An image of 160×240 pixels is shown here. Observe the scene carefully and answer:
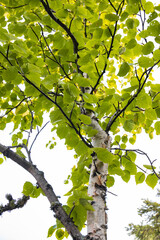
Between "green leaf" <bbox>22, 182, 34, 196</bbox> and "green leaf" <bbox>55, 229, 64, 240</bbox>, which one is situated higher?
"green leaf" <bbox>22, 182, 34, 196</bbox>

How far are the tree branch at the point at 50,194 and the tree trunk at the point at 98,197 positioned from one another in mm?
117

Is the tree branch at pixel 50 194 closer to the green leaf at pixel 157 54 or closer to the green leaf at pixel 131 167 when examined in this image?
the green leaf at pixel 131 167

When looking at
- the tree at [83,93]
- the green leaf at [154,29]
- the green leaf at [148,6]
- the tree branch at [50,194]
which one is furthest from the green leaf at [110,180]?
the green leaf at [148,6]

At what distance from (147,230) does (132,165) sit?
31.3 feet

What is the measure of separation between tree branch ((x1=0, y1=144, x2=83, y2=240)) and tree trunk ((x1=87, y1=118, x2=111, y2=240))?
0.12 m

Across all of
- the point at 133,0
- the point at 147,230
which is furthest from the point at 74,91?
the point at 147,230

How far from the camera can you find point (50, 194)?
1.34m

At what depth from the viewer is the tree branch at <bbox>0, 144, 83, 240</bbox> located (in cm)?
119

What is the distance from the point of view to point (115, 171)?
1288 mm

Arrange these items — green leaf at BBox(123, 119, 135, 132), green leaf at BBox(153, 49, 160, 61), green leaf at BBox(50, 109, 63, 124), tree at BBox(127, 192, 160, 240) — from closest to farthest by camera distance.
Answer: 1. green leaf at BBox(153, 49, 160, 61)
2. green leaf at BBox(50, 109, 63, 124)
3. green leaf at BBox(123, 119, 135, 132)
4. tree at BBox(127, 192, 160, 240)

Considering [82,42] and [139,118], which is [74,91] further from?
[139,118]

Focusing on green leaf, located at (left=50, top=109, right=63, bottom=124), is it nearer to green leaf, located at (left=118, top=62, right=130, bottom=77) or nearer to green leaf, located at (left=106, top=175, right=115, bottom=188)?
green leaf, located at (left=118, top=62, right=130, bottom=77)

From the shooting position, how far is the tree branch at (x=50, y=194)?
3.91ft

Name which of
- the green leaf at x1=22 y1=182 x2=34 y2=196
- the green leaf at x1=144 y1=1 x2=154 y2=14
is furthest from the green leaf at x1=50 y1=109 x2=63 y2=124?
the green leaf at x1=144 y1=1 x2=154 y2=14
